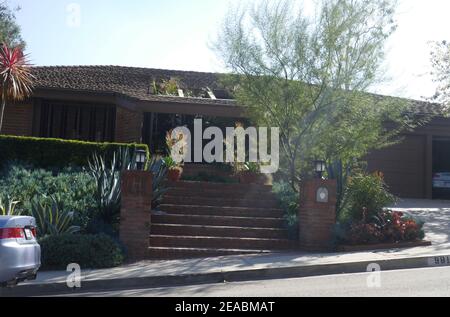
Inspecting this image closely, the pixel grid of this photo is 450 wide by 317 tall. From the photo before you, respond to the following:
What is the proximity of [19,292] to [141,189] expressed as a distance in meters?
3.60

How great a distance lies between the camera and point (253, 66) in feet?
46.3

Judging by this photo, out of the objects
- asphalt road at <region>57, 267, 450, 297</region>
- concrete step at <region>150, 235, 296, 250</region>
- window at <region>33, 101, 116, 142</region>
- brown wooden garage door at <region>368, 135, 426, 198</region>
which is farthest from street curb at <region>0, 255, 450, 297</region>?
window at <region>33, 101, 116, 142</region>

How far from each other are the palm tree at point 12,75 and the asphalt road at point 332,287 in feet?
36.5

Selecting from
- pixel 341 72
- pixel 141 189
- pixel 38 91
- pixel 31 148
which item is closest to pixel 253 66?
pixel 341 72

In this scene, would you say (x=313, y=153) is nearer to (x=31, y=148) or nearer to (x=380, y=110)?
(x=380, y=110)

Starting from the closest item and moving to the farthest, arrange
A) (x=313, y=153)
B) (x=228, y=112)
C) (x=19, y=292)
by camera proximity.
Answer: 1. (x=19, y=292)
2. (x=313, y=153)
3. (x=228, y=112)

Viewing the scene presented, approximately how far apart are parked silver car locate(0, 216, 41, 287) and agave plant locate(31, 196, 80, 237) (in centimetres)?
339

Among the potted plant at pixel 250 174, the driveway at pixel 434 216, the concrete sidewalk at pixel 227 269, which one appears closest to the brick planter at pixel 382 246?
the driveway at pixel 434 216

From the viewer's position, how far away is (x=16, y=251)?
24.4 feet

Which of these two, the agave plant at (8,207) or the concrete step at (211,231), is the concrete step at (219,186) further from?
the agave plant at (8,207)

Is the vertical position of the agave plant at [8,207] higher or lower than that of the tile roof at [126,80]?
lower

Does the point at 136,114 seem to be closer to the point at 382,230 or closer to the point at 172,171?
the point at 172,171

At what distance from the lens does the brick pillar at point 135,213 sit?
11625 mm
